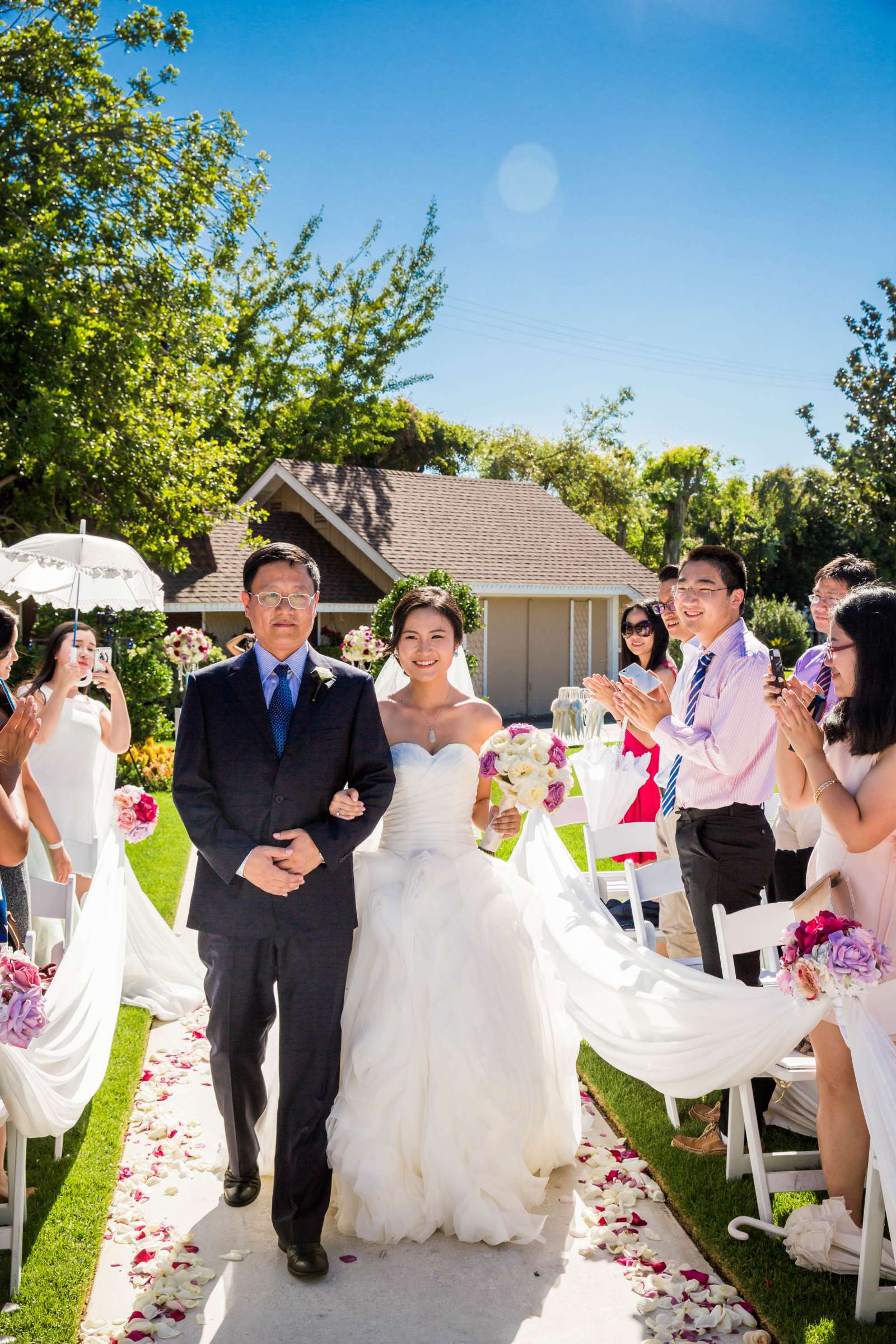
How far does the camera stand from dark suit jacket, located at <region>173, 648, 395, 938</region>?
3471mm

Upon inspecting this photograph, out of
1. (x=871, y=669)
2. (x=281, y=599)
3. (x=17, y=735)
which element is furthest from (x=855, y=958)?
(x=17, y=735)

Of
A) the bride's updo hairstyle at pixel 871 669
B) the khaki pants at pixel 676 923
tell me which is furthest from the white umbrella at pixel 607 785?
the bride's updo hairstyle at pixel 871 669

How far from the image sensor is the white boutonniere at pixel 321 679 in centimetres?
352

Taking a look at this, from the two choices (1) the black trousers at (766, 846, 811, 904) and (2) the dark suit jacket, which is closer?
(2) the dark suit jacket

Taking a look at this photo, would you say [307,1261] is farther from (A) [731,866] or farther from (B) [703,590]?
(B) [703,590]

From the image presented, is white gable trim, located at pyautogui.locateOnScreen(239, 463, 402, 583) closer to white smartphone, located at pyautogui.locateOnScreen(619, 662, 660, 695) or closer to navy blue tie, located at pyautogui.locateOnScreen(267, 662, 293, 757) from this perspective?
white smartphone, located at pyautogui.locateOnScreen(619, 662, 660, 695)

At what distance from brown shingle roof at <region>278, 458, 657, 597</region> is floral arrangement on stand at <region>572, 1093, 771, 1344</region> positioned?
20.3 meters

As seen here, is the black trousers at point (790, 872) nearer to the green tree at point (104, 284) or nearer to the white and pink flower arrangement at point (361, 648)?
the white and pink flower arrangement at point (361, 648)

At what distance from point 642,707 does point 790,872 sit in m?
2.27

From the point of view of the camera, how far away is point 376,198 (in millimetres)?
33406

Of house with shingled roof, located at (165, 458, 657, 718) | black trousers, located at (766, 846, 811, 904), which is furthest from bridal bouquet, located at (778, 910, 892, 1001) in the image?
house with shingled roof, located at (165, 458, 657, 718)

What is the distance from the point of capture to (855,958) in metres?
2.91

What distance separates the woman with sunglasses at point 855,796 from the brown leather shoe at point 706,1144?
99 centimetres

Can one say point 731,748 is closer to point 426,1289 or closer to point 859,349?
point 426,1289
